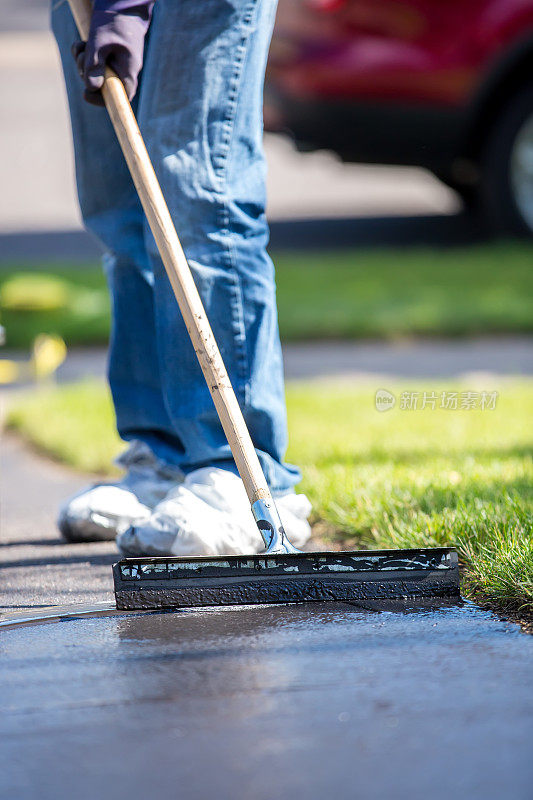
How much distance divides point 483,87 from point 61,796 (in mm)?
6048

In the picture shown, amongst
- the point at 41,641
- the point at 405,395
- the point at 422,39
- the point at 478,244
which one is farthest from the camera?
the point at 478,244

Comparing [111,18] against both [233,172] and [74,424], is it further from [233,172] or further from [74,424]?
[74,424]

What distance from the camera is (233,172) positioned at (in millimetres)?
2604

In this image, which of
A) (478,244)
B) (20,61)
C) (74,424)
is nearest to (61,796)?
(74,424)

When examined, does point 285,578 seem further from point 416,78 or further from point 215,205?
point 416,78

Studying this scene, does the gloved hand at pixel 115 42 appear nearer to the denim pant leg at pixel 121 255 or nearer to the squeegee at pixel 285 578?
the denim pant leg at pixel 121 255

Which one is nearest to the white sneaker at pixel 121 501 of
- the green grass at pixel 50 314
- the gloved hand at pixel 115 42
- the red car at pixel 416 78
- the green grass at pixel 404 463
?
the green grass at pixel 404 463

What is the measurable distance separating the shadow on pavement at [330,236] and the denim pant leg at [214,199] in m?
5.31

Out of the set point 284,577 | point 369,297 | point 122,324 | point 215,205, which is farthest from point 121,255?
point 369,297

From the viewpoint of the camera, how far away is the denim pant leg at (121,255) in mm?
2826

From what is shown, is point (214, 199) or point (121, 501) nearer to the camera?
point (214, 199)

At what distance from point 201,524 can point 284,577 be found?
0.33m

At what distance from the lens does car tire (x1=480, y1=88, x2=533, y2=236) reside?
6891 millimetres

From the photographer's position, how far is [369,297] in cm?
627
